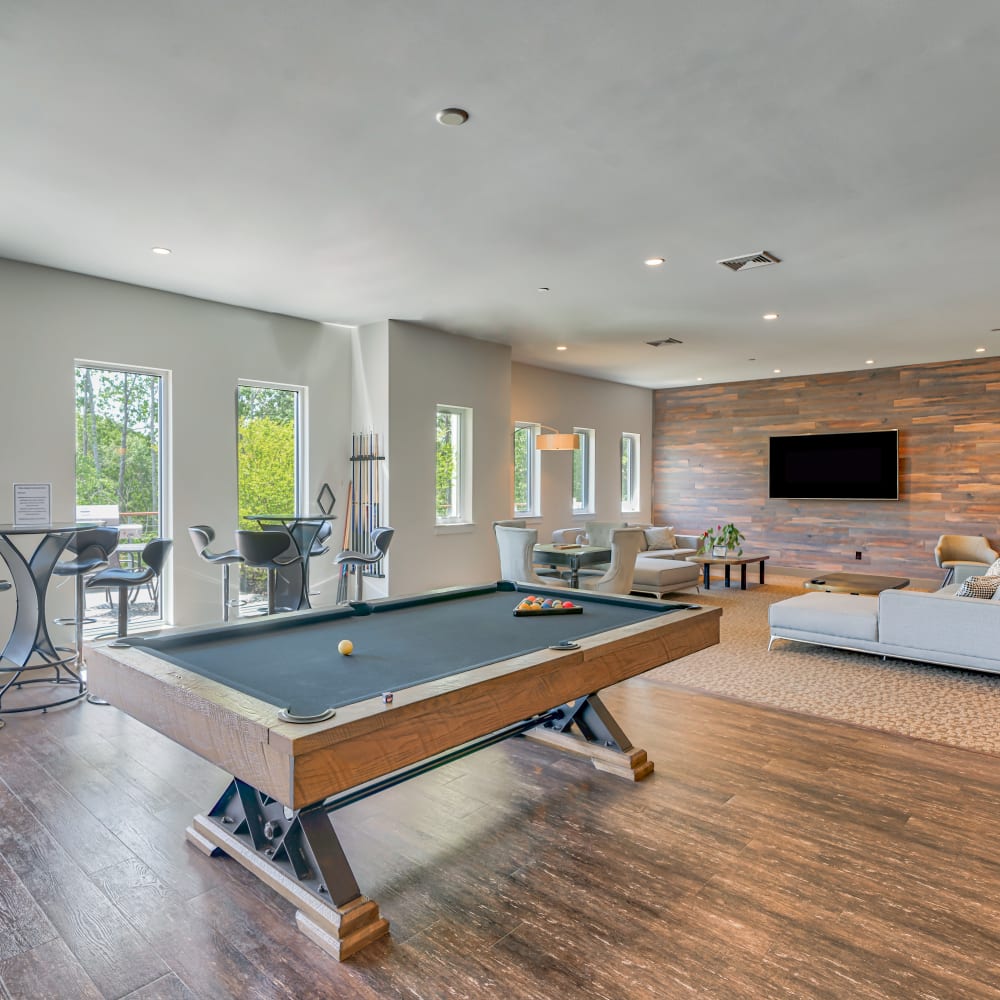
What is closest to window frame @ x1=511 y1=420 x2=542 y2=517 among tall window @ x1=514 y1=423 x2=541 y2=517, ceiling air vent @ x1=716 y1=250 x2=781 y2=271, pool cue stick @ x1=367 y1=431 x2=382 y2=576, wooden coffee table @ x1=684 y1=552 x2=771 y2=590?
tall window @ x1=514 y1=423 x2=541 y2=517

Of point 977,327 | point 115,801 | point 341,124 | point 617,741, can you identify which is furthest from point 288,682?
point 977,327

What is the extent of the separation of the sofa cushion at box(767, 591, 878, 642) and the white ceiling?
248cm

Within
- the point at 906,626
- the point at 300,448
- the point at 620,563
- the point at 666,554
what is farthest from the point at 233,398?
the point at 906,626

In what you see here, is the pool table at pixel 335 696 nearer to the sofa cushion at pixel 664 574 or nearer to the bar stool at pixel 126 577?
the bar stool at pixel 126 577

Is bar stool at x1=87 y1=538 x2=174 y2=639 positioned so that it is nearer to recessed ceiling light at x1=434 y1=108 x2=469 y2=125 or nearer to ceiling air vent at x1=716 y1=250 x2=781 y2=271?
recessed ceiling light at x1=434 y1=108 x2=469 y2=125

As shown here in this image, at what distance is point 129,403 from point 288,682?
448 cm

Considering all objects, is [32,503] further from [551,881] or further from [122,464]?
[551,881]

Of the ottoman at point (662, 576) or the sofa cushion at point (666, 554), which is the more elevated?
the sofa cushion at point (666, 554)

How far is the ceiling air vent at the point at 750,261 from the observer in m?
4.77

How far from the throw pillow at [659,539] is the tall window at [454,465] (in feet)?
10.3

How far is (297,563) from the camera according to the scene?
19.0ft

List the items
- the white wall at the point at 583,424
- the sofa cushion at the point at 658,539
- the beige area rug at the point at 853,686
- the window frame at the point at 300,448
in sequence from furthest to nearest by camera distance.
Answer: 1. the sofa cushion at the point at 658,539
2. the white wall at the point at 583,424
3. the window frame at the point at 300,448
4. the beige area rug at the point at 853,686

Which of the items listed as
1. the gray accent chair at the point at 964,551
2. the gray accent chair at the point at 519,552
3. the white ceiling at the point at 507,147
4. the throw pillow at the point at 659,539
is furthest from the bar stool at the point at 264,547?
the gray accent chair at the point at 964,551

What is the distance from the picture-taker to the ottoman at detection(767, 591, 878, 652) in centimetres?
517
